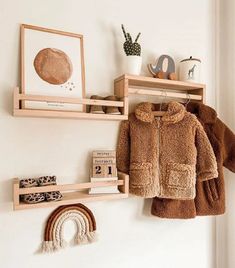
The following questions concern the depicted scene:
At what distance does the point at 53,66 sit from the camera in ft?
3.77

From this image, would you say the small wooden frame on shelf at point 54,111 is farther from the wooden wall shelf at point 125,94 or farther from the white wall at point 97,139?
the white wall at point 97,139

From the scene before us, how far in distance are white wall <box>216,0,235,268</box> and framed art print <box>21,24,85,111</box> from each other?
978mm

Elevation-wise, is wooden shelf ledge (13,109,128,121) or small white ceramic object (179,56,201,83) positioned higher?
small white ceramic object (179,56,201,83)

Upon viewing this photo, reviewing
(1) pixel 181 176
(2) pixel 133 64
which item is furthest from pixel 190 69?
(1) pixel 181 176

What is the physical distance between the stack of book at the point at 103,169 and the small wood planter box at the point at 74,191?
0.02 m

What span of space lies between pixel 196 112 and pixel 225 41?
1.88ft

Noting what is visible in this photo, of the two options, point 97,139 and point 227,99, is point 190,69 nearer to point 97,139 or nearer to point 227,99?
point 227,99

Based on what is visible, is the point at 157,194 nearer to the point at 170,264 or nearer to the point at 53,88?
the point at 170,264

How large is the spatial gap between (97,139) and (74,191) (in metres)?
0.29

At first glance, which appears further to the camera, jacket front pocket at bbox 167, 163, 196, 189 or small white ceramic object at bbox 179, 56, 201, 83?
small white ceramic object at bbox 179, 56, 201, 83

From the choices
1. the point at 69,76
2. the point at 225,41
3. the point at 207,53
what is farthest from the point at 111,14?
the point at 225,41

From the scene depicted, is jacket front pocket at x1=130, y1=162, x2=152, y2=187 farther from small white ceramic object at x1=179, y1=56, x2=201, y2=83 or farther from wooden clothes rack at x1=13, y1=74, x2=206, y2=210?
small white ceramic object at x1=179, y1=56, x2=201, y2=83

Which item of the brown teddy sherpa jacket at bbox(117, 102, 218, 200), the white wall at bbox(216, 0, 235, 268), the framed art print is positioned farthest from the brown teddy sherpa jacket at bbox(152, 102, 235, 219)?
the framed art print

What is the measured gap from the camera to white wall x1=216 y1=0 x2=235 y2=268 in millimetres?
1576
